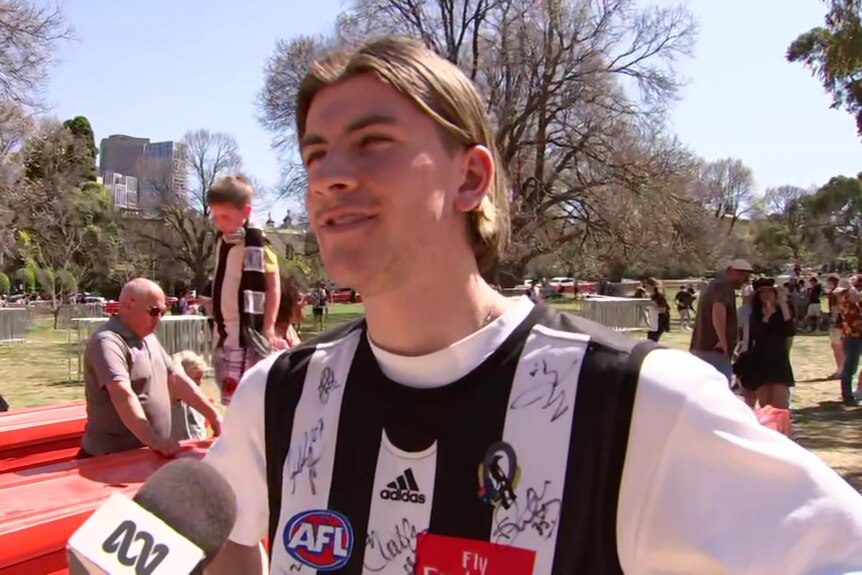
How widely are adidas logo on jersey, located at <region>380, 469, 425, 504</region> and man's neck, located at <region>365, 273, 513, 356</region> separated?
0.65 feet

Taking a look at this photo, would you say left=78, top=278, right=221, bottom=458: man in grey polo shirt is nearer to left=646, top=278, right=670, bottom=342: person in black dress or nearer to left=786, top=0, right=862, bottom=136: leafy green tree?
left=786, top=0, right=862, bottom=136: leafy green tree

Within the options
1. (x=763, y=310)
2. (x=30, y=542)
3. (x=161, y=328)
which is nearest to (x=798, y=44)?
(x=763, y=310)

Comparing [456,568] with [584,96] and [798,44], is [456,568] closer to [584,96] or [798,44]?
[798,44]

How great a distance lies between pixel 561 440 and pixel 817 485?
1.13 ft

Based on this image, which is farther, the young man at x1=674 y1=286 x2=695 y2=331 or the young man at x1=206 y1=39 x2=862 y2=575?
the young man at x1=674 y1=286 x2=695 y2=331

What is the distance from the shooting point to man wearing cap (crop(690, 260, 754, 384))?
7.65 meters

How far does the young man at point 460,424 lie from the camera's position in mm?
1066

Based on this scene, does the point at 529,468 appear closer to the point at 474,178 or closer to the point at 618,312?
the point at 474,178

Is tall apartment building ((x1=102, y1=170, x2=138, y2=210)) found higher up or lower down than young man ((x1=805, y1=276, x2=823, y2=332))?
higher up

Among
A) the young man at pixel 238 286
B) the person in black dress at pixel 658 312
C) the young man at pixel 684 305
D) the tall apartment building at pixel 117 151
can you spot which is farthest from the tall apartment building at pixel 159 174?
the young man at pixel 238 286

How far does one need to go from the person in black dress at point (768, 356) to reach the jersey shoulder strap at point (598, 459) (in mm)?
7241

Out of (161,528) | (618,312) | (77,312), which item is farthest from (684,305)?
(161,528)

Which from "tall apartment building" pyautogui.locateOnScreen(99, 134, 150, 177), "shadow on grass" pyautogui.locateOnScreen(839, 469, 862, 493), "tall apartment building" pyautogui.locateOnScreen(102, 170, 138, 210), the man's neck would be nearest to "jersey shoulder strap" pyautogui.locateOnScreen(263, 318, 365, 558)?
the man's neck
